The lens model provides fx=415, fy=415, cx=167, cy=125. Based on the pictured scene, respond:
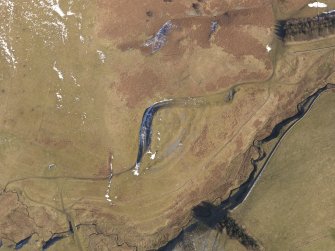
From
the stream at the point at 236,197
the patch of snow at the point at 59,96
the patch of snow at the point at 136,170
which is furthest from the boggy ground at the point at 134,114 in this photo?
the stream at the point at 236,197

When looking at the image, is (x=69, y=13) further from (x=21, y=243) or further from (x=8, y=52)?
(x=21, y=243)

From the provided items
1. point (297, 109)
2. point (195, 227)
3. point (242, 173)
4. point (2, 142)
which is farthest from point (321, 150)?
point (2, 142)

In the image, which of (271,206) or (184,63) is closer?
(271,206)

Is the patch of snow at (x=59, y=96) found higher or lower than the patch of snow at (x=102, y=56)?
lower

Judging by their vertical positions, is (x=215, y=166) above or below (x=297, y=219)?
above

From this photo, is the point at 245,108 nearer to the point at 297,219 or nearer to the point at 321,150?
the point at 321,150

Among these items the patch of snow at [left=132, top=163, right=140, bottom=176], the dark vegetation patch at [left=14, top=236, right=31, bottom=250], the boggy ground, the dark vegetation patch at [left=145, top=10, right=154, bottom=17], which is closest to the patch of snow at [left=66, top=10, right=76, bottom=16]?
the boggy ground

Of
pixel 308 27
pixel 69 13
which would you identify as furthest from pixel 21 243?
pixel 308 27

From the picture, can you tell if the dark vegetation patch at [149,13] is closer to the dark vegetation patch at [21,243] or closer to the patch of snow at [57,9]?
the patch of snow at [57,9]

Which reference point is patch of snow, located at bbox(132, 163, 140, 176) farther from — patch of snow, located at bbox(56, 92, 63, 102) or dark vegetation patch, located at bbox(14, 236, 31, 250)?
dark vegetation patch, located at bbox(14, 236, 31, 250)
